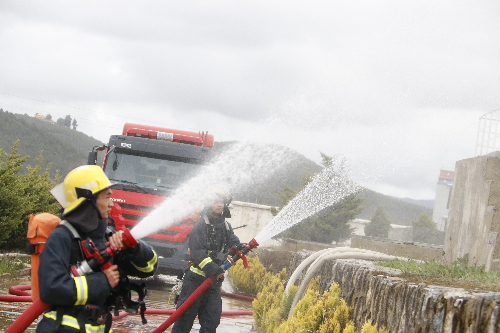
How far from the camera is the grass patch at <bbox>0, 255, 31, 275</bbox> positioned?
42.1 ft

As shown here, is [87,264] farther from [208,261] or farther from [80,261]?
[208,261]

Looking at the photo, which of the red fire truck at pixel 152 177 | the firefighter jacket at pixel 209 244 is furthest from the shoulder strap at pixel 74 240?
the red fire truck at pixel 152 177

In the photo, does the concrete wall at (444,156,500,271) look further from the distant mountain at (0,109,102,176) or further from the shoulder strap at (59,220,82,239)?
the distant mountain at (0,109,102,176)

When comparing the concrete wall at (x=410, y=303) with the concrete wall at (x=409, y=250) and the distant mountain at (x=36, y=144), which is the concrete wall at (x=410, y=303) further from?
the distant mountain at (x=36, y=144)

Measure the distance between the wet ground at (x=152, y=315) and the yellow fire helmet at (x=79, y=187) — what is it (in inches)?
178

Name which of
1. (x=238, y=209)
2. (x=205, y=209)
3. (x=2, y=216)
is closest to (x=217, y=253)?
(x=205, y=209)

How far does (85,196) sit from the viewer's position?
3.93 m

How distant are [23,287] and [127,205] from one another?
11.6 ft

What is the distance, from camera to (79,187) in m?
3.96

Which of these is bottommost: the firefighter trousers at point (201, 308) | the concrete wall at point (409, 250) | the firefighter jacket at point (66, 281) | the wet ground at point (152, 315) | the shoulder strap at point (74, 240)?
the wet ground at point (152, 315)

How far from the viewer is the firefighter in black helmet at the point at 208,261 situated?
7.30 m

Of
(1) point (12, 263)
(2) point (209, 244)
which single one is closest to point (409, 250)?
(2) point (209, 244)

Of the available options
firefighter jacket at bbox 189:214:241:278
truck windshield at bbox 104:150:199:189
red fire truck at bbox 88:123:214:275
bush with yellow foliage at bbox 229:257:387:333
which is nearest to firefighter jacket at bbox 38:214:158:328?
bush with yellow foliage at bbox 229:257:387:333

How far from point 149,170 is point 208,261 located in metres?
6.68
